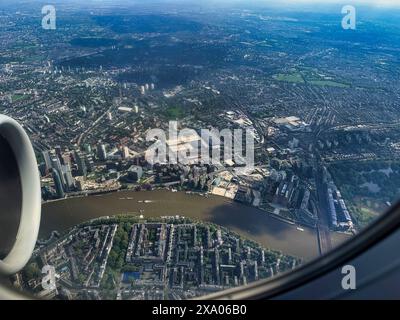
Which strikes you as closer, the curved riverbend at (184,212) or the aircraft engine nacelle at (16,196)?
the aircraft engine nacelle at (16,196)

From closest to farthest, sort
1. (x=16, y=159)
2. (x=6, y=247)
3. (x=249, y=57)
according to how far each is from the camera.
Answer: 1. (x=6, y=247)
2. (x=16, y=159)
3. (x=249, y=57)

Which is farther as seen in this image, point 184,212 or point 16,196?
point 184,212

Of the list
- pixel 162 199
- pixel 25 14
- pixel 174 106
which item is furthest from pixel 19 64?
pixel 162 199

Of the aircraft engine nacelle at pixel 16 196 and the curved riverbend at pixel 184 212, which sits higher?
the aircraft engine nacelle at pixel 16 196

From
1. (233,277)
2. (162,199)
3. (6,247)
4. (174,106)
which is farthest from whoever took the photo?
(174,106)

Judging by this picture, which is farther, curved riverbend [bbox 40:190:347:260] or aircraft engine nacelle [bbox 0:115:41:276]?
curved riverbend [bbox 40:190:347:260]

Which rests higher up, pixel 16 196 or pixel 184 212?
pixel 16 196

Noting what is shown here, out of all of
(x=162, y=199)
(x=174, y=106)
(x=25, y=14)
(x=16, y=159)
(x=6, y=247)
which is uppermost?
(x=25, y=14)

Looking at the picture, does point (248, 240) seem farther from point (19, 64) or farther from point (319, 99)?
point (19, 64)
